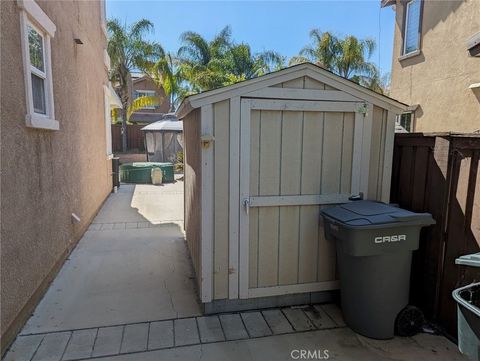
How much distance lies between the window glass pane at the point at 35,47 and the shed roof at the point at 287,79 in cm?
183

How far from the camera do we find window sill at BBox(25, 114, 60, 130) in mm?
3174

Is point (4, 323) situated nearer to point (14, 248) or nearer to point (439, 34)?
point (14, 248)

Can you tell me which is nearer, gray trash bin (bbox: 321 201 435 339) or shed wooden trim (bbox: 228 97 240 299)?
gray trash bin (bbox: 321 201 435 339)

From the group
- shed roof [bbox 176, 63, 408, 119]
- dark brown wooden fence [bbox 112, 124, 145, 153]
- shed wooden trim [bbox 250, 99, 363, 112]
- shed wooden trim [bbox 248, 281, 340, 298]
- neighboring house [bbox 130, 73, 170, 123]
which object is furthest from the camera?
neighboring house [bbox 130, 73, 170, 123]

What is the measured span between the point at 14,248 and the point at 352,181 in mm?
3155

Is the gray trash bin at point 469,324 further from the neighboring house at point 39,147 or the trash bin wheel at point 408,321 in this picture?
the neighboring house at point 39,147

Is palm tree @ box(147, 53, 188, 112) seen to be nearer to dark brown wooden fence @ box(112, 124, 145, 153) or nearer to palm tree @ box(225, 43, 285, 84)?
dark brown wooden fence @ box(112, 124, 145, 153)

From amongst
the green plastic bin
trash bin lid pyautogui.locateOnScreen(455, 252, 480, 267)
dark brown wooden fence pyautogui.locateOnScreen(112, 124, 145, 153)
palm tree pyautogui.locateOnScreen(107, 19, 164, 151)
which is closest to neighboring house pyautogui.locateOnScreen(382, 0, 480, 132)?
trash bin lid pyautogui.locateOnScreen(455, 252, 480, 267)

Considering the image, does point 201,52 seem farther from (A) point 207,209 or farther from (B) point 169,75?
(A) point 207,209

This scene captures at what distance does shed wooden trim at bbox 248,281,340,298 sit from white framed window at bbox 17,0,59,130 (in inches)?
107

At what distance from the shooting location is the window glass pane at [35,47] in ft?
11.3

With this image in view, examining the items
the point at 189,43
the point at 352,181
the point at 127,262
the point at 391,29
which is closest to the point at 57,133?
the point at 127,262

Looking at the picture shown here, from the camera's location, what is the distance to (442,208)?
9.64 ft

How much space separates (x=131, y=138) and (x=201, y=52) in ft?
23.1
